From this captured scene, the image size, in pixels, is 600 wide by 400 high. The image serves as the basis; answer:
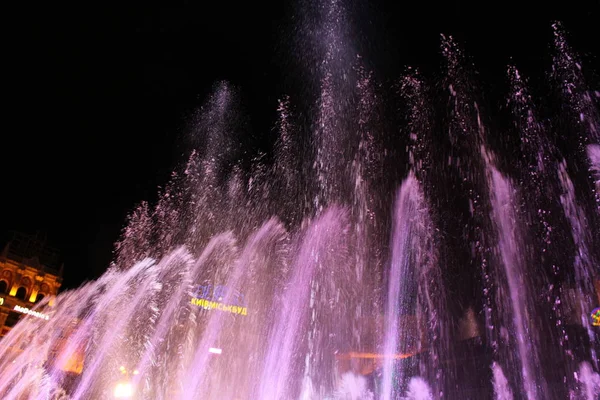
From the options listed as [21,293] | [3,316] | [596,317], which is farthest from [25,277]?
[596,317]

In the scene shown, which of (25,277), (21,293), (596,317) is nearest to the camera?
(596,317)

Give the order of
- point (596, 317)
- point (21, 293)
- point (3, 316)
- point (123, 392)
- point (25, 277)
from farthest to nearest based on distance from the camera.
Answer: point (25, 277), point (21, 293), point (3, 316), point (596, 317), point (123, 392)

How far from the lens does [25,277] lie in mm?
54719

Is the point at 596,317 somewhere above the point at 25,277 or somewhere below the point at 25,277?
below

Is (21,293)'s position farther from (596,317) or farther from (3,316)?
(596,317)

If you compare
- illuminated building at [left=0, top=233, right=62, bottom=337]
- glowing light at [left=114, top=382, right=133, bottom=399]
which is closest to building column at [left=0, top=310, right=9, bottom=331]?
illuminated building at [left=0, top=233, right=62, bottom=337]

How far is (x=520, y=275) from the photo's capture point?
890 inches

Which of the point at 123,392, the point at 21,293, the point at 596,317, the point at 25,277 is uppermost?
the point at 25,277

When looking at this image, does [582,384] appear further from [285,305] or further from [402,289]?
[402,289]

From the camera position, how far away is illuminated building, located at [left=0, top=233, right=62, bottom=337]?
50906mm

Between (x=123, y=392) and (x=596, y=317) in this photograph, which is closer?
(x=123, y=392)

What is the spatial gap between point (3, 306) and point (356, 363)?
42208 mm

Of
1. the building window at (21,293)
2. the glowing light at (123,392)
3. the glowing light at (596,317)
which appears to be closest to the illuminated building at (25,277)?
the building window at (21,293)

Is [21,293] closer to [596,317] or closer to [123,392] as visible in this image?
[123,392]
